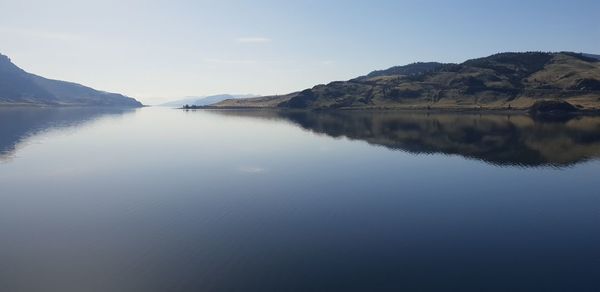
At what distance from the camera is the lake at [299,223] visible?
33844mm

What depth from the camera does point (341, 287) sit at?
31797mm

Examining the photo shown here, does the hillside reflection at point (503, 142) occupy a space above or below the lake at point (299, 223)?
above

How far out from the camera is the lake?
33.8m

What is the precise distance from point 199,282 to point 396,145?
10475cm

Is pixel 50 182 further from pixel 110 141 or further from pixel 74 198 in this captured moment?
pixel 110 141

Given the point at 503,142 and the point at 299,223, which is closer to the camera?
the point at 299,223

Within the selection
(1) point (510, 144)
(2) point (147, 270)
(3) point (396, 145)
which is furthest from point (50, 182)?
(1) point (510, 144)

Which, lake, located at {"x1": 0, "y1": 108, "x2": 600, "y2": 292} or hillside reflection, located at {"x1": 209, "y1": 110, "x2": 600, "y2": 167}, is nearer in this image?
lake, located at {"x1": 0, "y1": 108, "x2": 600, "y2": 292}

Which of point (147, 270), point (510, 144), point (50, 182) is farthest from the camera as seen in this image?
point (510, 144)

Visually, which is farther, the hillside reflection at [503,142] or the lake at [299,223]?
the hillside reflection at [503,142]

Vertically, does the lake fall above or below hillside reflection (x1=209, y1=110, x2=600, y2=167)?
below

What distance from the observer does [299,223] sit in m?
48.6

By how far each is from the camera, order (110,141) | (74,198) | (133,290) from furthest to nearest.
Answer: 1. (110,141)
2. (74,198)
3. (133,290)

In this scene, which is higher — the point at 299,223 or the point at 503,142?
the point at 503,142
